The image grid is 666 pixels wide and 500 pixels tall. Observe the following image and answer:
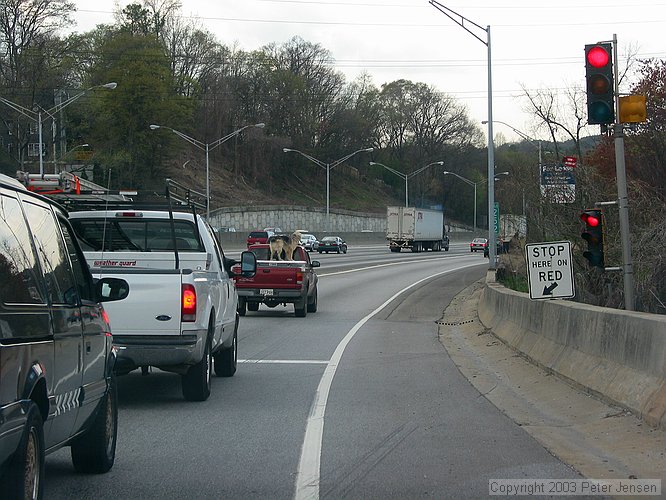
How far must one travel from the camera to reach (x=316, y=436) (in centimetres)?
898

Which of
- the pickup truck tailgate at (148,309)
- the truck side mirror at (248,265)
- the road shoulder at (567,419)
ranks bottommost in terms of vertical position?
the road shoulder at (567,419)

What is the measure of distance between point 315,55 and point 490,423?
111 m

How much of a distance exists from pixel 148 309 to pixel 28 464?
4.99 metres

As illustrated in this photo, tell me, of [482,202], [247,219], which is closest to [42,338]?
[247,219]

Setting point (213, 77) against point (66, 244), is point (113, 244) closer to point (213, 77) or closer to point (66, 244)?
point (66, 244)

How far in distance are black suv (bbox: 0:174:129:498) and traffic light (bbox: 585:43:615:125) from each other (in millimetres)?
7071

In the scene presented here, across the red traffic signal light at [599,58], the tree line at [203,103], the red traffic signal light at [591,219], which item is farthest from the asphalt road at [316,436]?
the tree line at [203,103]

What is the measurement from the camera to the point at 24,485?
518 centimetres

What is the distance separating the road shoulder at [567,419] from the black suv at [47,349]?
3.70m

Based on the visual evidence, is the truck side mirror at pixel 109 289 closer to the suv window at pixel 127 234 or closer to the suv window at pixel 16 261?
the suv window at pixel 16 261

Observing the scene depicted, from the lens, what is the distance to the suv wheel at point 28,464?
504 centimetres

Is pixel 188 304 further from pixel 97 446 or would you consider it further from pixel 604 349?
pixel 604 349

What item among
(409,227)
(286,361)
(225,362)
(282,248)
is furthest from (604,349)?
(409,227)

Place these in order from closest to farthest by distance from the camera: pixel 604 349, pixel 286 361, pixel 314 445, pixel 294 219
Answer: pixel 314 445 → pixel 604 349 → pixel 286 361 → pixel 294 219
